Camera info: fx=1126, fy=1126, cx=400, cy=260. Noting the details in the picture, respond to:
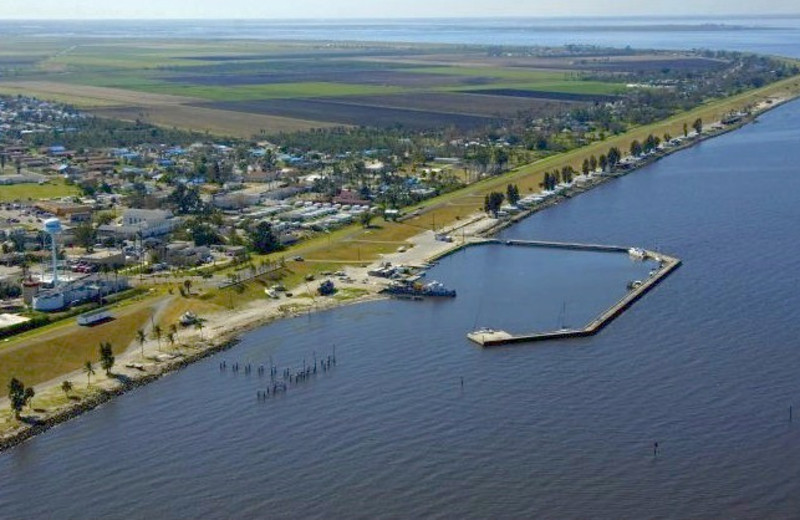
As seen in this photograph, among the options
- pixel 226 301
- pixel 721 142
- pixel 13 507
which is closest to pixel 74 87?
pixel 721 142

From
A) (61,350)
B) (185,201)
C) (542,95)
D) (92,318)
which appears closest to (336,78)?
(542,95)

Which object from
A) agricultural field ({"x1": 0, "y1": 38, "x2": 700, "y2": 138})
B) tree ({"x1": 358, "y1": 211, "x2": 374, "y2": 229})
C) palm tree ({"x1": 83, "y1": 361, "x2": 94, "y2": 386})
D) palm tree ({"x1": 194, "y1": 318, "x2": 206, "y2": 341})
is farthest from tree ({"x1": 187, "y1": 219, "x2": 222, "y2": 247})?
agricultural field ({"x1": 0, "y1": 38, "x2": 700, "y2": 138})

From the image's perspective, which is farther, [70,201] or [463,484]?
[70,201]

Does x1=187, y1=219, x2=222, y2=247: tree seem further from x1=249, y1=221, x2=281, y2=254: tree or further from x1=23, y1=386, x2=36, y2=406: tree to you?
x1=23, y1=386, x2=36, y2=406: tree

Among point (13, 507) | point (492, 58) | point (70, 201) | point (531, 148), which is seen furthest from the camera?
point (492, 58)

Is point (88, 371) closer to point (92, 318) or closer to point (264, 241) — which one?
point (92, 318)

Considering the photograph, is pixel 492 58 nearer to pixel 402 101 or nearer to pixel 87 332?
pixel 402 101

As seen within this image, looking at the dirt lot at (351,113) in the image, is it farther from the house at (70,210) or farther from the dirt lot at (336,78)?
the house at (70,210)
